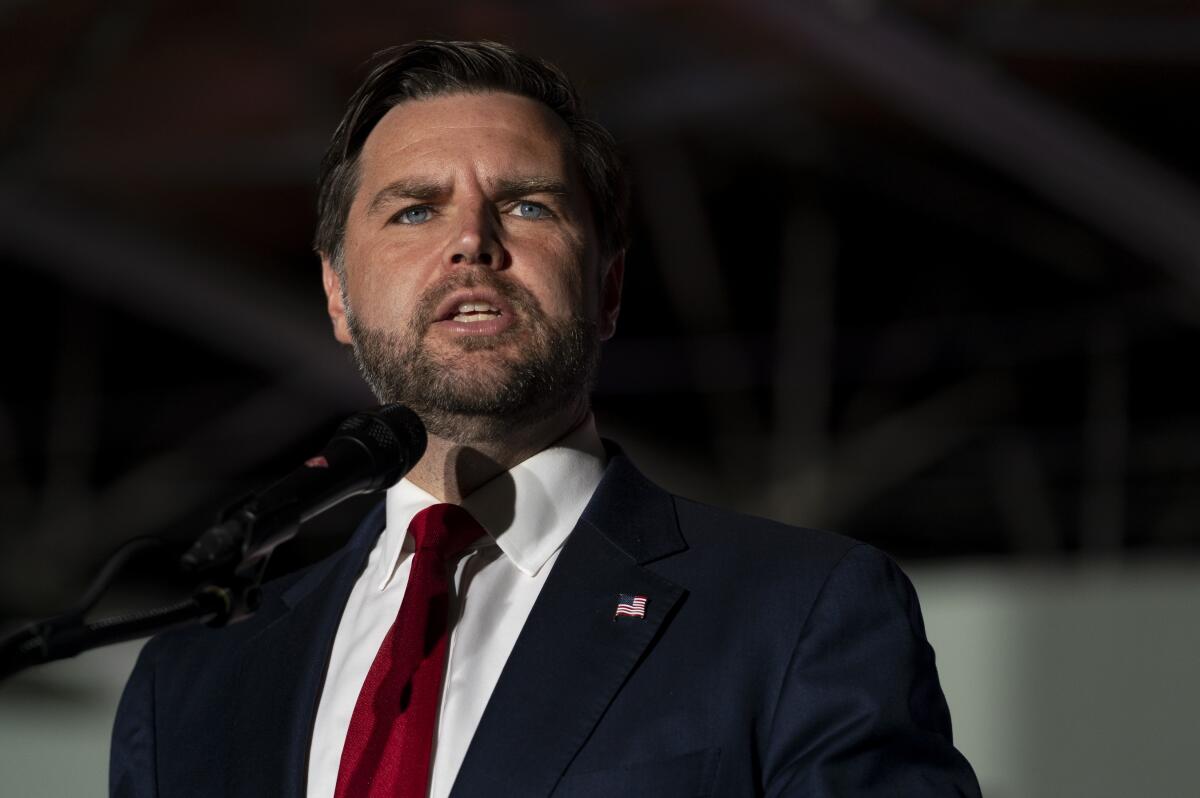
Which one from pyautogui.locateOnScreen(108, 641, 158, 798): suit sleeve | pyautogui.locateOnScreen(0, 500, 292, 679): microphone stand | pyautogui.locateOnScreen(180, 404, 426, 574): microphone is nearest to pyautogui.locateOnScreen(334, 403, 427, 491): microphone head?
pyautogui.locateOnScreen(180, 404, 426, 574): microphone

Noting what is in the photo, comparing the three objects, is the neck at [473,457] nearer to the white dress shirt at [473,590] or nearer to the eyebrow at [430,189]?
the white dress shirt at [473,590]

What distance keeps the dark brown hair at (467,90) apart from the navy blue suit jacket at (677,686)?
0.42 m

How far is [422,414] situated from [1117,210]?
4448 millimetres

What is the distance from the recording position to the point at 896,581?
67.7 inches

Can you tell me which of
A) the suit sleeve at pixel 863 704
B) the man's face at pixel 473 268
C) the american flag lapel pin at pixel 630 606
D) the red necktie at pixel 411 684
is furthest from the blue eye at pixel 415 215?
the suit sleeve at pixel 863 704

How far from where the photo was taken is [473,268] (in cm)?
186

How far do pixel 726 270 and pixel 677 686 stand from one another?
584 cm

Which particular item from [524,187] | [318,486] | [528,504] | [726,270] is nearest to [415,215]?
[524,187]

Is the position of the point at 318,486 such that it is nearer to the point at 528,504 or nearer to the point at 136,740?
the point at 528,504

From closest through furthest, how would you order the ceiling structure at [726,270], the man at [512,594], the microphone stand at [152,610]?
the microphone stand at [152,610]
the man at [512,594]
the ceiling structure at [726,270]

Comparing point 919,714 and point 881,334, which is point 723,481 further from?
point 919,714

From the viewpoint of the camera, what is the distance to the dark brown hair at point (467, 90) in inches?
84.0

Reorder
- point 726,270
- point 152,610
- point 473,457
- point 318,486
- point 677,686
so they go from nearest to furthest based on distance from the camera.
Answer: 1. point 152,610
2. point 318,486
3. point 677,686
4. point 473,457
5. point 726,270

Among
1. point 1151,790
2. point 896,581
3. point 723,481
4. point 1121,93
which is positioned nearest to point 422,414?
point 896,581
